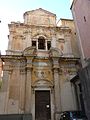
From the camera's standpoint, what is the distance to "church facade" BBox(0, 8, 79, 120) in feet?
47.5

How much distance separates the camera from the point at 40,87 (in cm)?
1538

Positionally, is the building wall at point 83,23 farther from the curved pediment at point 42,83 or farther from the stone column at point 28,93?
the stone column at point 28,93

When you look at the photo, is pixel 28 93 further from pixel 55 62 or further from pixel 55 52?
pixel 55 52

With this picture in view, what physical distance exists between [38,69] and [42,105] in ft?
11.5

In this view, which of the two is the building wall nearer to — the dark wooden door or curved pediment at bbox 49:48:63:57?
curved pediment at bbox 49:48:63:57

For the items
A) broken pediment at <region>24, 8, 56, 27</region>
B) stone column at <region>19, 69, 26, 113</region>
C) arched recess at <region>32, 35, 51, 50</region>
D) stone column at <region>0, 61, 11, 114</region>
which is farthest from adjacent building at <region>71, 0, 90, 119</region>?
stone column at <region>0, 61, 11, 114</region>

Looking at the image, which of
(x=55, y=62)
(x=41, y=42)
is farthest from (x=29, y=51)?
(x=55, y=62)

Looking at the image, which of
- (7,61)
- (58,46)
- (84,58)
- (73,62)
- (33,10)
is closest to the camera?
(84,58)

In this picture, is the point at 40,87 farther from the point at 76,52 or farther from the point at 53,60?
the point at 76,52

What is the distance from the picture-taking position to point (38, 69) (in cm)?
1596

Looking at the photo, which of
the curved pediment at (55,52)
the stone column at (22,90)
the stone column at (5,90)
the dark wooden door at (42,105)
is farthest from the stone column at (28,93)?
the curved pediment at (55,52)

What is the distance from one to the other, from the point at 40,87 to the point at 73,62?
4435 mm

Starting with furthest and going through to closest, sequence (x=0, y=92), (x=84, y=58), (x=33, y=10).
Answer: (x=33, y=10), (x=0, y=92), (x=84, y=58)

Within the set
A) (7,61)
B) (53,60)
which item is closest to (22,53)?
(7,61)
